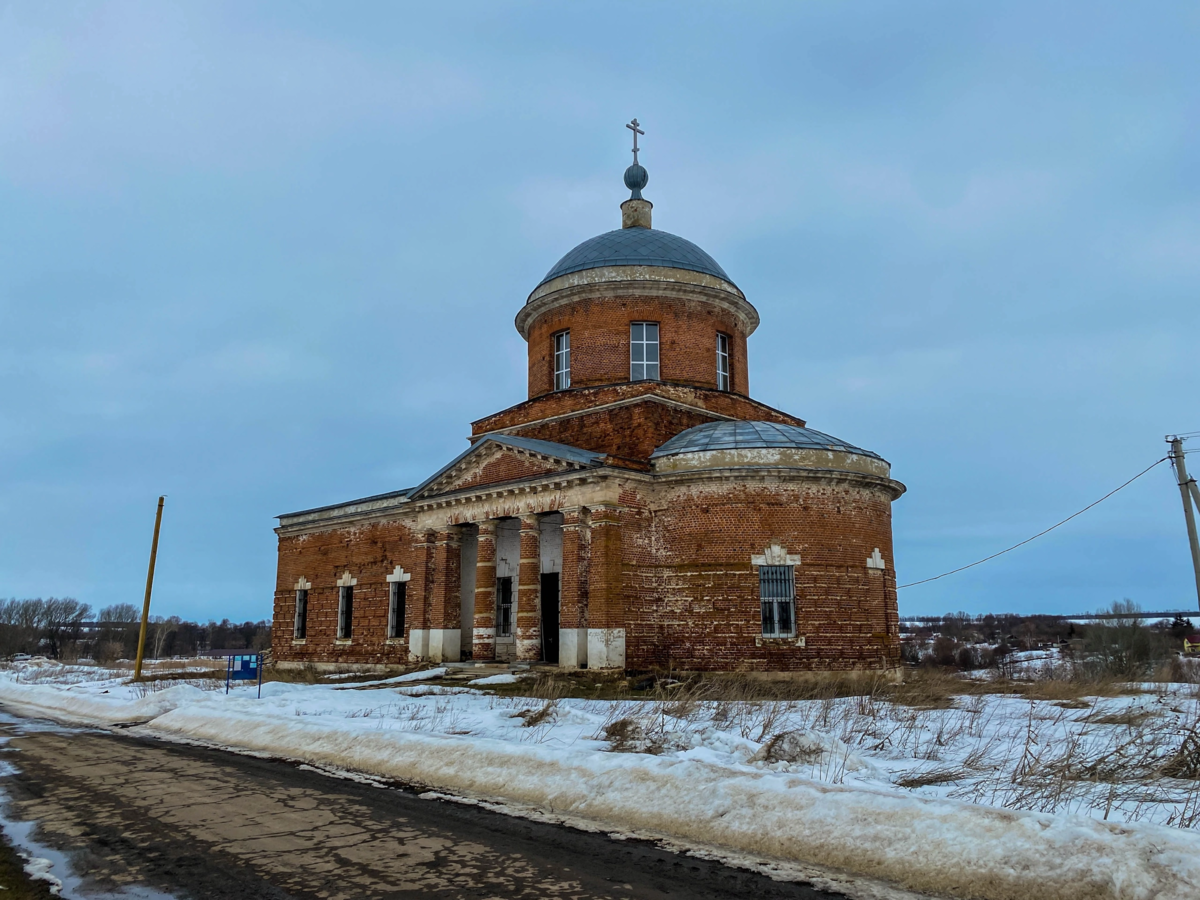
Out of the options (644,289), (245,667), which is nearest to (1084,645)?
(644,289)

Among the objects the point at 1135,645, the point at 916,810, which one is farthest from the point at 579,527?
the point at 1135,645

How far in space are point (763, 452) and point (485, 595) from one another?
8170 millimetres

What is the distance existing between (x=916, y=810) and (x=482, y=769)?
4219 millimetres

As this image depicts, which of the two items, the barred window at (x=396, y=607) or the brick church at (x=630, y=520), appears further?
the barred window at (x=396, y=607)

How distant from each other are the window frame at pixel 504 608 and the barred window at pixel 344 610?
6670 millimetres

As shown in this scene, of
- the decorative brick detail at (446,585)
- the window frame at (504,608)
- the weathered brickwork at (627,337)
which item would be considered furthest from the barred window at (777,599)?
the decorative brick detail at (446,585)

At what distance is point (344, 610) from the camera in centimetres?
2820

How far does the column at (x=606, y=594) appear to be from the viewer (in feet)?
63.1

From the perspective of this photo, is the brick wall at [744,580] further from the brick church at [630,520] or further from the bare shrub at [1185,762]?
the bare shrub at [1185,762]

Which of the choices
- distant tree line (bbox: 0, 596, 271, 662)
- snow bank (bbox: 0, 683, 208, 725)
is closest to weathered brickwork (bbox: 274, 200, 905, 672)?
snow bank (bbox: 0, 683, 208, 725)

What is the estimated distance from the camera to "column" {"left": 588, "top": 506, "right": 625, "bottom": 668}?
63.1ft

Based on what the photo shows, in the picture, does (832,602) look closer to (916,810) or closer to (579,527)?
(579,527)

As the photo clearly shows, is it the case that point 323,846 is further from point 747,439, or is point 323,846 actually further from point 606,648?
point 747,439

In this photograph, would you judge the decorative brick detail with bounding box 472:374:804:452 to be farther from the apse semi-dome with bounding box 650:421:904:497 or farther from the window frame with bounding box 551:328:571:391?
the apse semi-dome with bounding box 650:421:904:497
